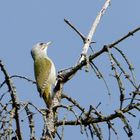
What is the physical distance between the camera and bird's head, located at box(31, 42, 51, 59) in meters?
10.9

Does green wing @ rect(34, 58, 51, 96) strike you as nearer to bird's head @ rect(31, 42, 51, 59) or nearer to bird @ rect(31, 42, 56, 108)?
bird @ rect(31, 42, 56, 108)

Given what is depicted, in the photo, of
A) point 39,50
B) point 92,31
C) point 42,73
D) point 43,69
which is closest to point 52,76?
point 42,73

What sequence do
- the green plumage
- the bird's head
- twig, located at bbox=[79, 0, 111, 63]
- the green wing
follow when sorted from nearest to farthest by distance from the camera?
twig, located at bbox=[79, 0, 111, 63] < the green plumage < the green wing < the bird's head

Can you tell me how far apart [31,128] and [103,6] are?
1951mm

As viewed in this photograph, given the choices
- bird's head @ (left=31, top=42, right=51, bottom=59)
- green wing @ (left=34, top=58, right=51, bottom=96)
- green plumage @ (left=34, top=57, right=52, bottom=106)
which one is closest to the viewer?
green plumage @ (left=34, top=57, right=52, bottom=106)

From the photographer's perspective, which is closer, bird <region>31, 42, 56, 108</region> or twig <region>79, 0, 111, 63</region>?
twig <region>79, 0, 111, 63</region>

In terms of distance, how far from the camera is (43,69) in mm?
10023

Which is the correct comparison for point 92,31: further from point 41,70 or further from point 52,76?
point 41,70

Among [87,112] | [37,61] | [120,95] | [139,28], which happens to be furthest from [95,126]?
[37,61]

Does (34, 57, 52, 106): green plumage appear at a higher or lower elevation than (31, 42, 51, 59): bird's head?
lower

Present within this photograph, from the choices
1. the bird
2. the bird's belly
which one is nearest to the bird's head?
the bird

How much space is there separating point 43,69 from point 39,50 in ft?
3.53

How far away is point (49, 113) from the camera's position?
529 cm

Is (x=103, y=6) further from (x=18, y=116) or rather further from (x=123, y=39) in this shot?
(x=18, y=116)
